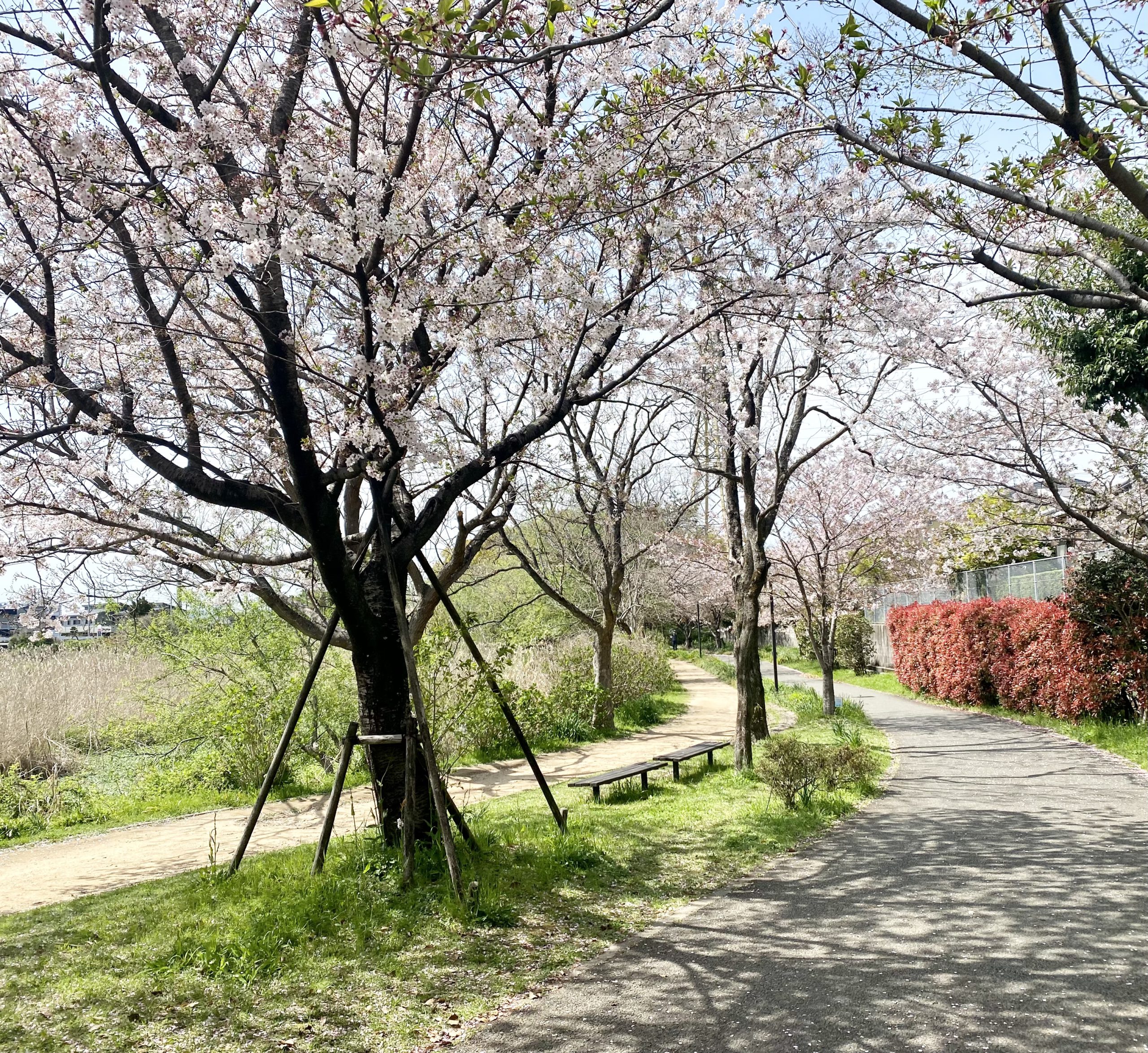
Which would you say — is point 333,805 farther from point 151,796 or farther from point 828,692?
point 828,692

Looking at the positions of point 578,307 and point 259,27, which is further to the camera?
point 578,307

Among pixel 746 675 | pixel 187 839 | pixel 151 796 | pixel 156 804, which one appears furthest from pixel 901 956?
pixel 151 796

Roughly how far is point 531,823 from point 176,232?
5304 millimetres

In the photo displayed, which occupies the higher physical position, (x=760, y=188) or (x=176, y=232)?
(x=760, y=188)

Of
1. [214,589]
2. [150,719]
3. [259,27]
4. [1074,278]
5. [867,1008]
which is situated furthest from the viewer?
[150,719]

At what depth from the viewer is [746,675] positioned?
1044cm

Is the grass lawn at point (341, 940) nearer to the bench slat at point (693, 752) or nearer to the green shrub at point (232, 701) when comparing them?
the bench slat at point (693, 752)

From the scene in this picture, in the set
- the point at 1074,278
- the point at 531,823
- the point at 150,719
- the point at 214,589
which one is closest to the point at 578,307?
the point at 531,823

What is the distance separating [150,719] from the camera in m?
12.6

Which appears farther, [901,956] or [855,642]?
[855,642]

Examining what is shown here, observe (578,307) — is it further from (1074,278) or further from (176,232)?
(1074,278)

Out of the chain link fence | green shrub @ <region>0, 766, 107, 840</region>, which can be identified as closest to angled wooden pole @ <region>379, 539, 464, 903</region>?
green shrub @ <region>0, 766, 107, 840</region>

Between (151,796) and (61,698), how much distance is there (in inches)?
119

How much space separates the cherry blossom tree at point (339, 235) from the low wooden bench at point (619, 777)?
3006 mm
